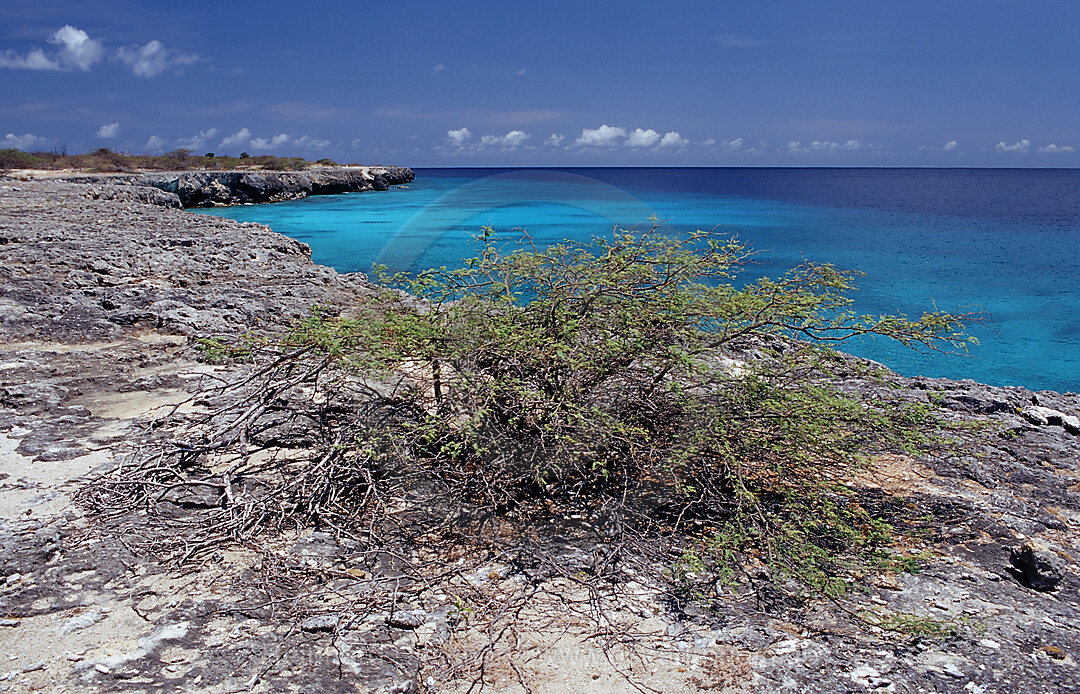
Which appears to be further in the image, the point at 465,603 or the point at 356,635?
the point at 465,603

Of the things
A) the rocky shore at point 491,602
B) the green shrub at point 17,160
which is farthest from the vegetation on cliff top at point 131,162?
the rocky shore at point 491,602

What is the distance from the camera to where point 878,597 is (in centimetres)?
340

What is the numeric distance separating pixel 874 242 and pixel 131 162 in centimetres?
4552

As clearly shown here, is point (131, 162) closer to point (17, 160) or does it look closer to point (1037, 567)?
point (17, 160)

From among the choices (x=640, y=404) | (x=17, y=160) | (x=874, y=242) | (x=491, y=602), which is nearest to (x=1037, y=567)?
(x=640, y=404)

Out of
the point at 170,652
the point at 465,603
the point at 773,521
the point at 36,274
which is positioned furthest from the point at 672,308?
the point at 36,274

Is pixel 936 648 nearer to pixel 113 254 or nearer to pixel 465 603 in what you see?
pixel 465 603

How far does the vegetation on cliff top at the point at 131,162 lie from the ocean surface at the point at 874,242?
798 centimetres

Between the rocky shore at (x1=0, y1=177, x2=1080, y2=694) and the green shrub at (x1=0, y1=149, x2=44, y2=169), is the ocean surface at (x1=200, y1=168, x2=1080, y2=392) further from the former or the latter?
the green shrub at (x1=0, y1=149, x2=44, y2=169)

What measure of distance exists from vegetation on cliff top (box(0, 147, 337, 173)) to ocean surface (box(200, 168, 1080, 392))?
798cm

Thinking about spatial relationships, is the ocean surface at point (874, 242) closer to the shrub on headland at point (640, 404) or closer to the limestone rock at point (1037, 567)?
the shrub on headland at point (640, 404)

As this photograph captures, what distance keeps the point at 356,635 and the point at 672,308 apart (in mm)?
2464

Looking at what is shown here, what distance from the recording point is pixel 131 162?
46750 millimetres

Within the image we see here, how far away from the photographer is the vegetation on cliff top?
4006 cm
